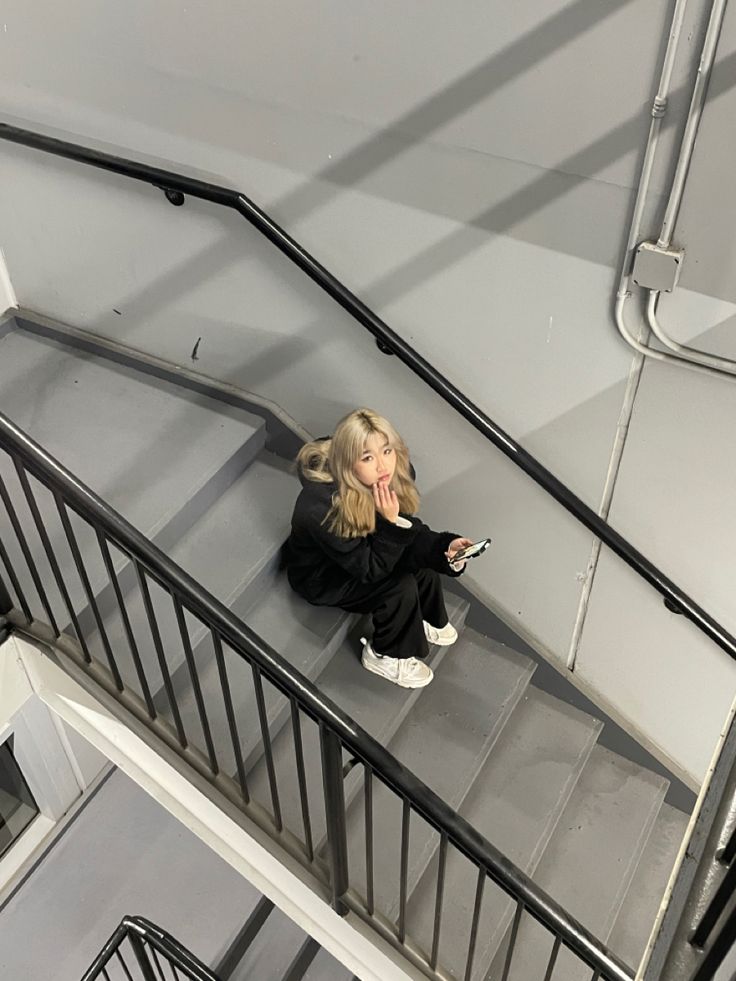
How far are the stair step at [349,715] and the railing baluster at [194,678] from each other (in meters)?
0.25

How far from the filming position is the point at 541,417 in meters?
2.40

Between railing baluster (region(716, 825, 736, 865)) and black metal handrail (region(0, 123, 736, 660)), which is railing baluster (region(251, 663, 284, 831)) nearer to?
black metal handrail (region(0, 123, 736, 660))

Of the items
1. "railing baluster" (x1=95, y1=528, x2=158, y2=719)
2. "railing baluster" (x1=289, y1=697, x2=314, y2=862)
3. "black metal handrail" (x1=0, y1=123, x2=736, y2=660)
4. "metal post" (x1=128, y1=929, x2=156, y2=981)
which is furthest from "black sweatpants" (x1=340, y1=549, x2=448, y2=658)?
"metal post" (x1=128, y1=929, x2=156, y2=981)

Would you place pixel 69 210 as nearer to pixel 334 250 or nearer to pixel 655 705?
pixel 334 250

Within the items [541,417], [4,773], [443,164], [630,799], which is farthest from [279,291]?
[4,773]

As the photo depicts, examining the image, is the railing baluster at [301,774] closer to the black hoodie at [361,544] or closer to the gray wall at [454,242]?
the black hoodie at [361,544]

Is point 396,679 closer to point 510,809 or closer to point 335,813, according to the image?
point 510,809

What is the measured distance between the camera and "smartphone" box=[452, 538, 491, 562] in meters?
2.27

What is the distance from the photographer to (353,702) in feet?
8.63

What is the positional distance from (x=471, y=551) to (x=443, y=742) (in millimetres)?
759

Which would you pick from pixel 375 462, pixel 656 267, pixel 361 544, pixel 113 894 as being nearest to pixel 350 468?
pixel 375 462

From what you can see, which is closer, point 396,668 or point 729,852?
point 729,852

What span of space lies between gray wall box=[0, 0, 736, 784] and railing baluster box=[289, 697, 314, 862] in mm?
1058

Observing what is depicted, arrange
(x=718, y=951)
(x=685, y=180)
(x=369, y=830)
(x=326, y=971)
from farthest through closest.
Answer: (x=326, y=971) < (x=369, y=830) < (x=685, y=180) < (x=718, y=951)
